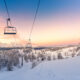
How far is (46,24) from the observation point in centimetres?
804

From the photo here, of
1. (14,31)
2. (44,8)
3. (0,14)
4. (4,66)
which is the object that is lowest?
(4,66)

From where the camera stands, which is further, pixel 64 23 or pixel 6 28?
pixel 64 23

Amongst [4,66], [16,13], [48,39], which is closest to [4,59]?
[4,66]

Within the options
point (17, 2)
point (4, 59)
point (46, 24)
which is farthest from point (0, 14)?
point (4, 59)

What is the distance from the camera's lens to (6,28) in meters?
4.06

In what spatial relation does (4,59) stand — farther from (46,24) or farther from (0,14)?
(0,14)

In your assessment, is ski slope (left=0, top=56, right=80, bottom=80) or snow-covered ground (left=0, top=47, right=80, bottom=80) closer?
ski slope (left=0, top=56, right=80, bottom=80)

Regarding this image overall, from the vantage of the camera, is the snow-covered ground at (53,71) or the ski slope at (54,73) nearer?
the ski slope at (54,73)

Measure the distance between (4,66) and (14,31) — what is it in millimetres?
24621

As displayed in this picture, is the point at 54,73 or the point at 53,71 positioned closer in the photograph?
the point at 54,73

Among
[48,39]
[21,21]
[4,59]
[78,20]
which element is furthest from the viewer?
[4,59]

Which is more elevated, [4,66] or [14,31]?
[14,31]

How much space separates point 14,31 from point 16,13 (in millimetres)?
2198

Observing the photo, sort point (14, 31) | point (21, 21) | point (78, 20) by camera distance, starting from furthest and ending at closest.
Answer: point (78, 20), point (21, 21), point (14, 31)
